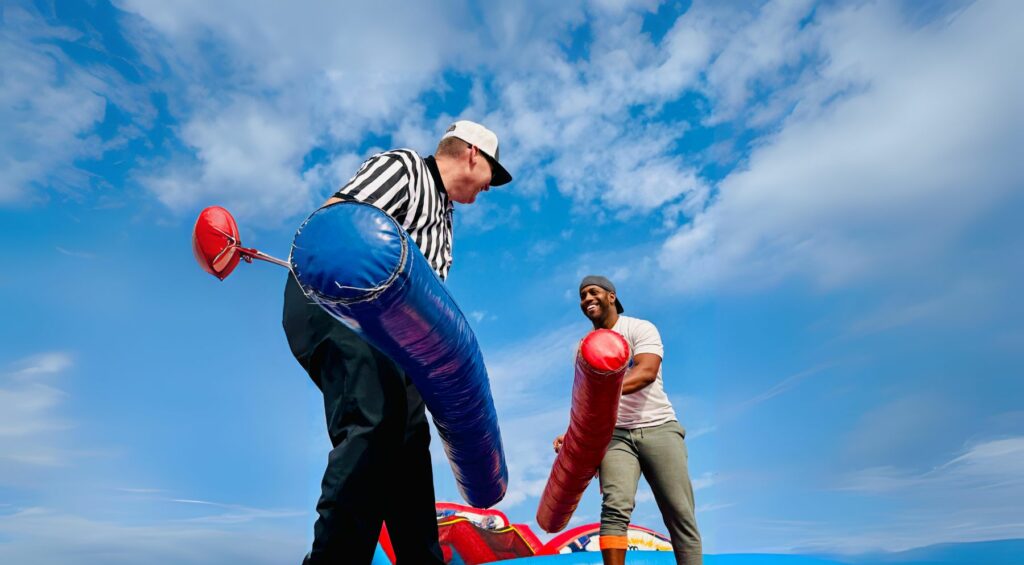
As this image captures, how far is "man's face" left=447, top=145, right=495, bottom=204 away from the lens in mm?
2225

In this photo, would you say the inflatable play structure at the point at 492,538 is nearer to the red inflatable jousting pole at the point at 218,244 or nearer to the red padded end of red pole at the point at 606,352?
the red padded end of red pole at the point at 606,352

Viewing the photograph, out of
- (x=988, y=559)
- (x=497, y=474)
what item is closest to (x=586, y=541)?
(x=988, y=559)

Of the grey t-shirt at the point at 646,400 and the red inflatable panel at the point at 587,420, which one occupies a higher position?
the grey t-shirt at the point at 646,400

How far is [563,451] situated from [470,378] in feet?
4.84

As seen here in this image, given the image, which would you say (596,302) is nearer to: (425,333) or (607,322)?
(607,322)

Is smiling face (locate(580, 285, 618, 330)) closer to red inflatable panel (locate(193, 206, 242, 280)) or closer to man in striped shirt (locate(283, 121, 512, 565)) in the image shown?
man in striped shirt (locate(283, 121, 512, 565))

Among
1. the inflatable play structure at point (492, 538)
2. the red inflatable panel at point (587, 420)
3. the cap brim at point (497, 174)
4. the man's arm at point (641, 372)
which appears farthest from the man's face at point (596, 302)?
the inflatable play structure at point (492, 538)

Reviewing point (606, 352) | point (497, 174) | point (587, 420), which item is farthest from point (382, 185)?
point (587, 420)

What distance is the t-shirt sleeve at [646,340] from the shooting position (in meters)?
3.28

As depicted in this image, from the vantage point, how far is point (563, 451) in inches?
129

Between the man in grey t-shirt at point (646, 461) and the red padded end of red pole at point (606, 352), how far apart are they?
806mm

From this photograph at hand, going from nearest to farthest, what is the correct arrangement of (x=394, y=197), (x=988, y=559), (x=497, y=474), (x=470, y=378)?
1. (x=394, y=197)
2. (x=470, y=378)
3. (x=497, y=474)
4. (x=988, y=559)

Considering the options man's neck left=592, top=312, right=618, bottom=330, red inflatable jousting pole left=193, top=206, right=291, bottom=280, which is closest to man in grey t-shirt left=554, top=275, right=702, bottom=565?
man's neck left=592, top=312, right=618, bottom=330

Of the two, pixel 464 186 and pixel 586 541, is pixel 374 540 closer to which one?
pixel 464 186
